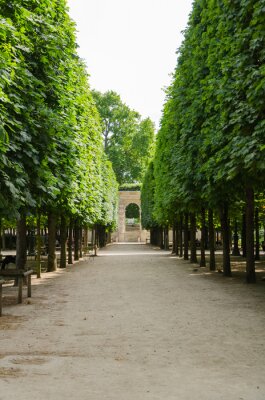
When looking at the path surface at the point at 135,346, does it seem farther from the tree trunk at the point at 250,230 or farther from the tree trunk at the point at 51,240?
the tree trunk at the point at 51,240

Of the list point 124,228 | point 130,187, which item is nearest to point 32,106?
point 124,228

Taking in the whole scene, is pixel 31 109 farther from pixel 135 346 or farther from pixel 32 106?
pixel 135 346

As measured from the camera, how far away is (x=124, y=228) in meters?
85.7

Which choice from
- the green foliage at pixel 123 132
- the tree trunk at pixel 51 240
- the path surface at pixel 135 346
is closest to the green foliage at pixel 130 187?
the green foliage at pixel 123 132

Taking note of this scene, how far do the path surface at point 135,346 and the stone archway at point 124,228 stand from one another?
6967cm

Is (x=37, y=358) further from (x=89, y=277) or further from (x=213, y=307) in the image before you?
(x=89, y=277)

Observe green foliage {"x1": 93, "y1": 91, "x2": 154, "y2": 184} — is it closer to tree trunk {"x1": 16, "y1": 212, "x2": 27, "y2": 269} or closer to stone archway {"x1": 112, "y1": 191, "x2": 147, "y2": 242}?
stone archway {"x1": 112, "y1": 191, "x2": 147, "y2": 242}

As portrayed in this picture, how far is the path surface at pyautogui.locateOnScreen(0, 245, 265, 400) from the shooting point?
5.16m

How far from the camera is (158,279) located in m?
17.7

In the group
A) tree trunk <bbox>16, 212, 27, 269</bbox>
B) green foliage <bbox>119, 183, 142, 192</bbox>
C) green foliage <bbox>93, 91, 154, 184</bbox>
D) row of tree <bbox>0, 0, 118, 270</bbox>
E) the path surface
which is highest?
green foliage <bbox>93, 91, 154, 184</bbox>

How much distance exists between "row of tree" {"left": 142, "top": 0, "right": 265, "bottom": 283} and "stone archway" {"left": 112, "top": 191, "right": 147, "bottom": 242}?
5879 centimetres

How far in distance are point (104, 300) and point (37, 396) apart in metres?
7.42

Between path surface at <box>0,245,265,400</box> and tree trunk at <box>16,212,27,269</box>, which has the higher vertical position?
tree trunk at <box>16,212,27,269</box>

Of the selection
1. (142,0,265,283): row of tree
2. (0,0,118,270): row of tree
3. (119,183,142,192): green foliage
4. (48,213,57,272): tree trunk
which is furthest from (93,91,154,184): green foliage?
(0,0,118,270): row of tree
